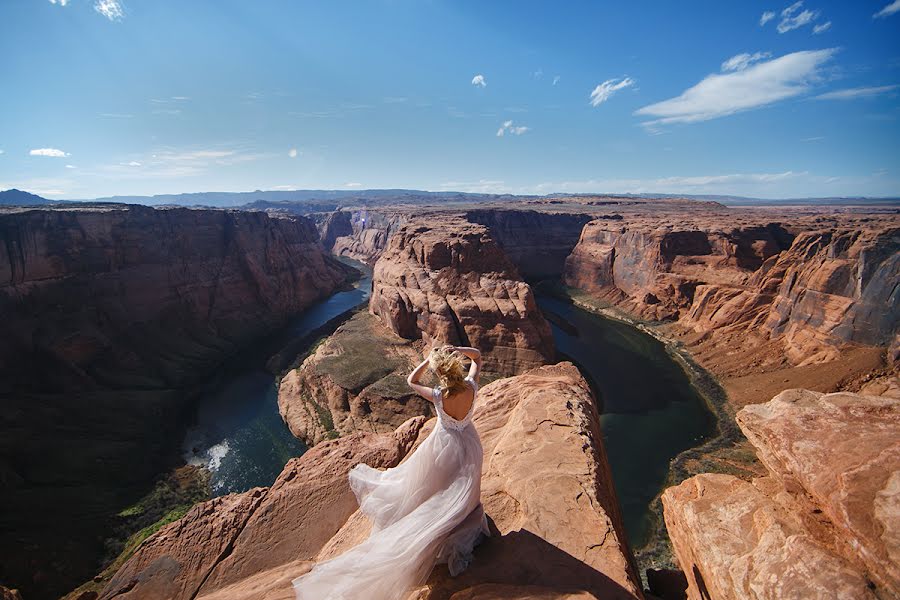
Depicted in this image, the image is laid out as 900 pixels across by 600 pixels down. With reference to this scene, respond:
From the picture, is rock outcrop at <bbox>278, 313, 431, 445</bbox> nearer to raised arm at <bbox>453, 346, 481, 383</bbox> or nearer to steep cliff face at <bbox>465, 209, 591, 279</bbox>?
raised arm at <bbox>453, 346, 481, 383</bbox>

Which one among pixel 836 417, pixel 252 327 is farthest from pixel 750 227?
pixel 252 327

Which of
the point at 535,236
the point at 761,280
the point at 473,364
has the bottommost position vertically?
the point at 761,280

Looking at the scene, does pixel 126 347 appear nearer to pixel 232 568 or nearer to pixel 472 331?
pixel 472 331

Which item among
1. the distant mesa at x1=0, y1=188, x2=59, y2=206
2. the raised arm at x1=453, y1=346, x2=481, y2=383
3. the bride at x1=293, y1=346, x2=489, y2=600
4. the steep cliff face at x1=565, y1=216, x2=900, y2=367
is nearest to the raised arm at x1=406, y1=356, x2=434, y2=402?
the bride at x1=293, y1=346, x2=489, y2=600

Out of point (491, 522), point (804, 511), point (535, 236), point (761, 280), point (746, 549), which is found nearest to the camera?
point (804, 511)

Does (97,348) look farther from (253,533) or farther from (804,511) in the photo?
(804,511)

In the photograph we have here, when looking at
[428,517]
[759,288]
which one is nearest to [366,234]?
[759,288]

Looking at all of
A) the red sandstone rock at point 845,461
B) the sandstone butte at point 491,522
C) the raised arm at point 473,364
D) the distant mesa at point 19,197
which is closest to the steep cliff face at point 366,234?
the sandstone butte at point 491,522

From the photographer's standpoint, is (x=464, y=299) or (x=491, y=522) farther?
(x=464, y=299)
